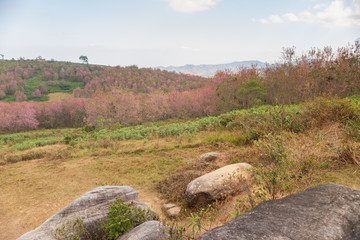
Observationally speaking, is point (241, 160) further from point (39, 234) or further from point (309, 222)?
point (39, 234)

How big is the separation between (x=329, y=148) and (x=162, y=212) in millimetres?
4176

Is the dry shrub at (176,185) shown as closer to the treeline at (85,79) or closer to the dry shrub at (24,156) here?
the dry shrub at (24,156)

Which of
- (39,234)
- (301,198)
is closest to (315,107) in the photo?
(301,198)

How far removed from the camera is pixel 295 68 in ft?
59.1

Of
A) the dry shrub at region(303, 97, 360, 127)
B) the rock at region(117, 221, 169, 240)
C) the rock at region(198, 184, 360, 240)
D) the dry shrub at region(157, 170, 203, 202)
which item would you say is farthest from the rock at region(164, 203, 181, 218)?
the dry shrub at region(303, 97, 360, 127)

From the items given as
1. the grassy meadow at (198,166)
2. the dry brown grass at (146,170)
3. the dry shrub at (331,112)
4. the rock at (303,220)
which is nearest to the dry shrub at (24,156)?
the grassy meadow at (198,166)

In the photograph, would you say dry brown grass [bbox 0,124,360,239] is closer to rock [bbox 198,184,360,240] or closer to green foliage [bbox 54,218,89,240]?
rock [bbox 198,184,360,240]

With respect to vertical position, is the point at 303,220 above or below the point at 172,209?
above

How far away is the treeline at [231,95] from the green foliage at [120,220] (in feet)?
28.5

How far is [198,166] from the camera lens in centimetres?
679

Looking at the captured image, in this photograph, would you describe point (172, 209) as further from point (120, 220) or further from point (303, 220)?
point (303, 220)

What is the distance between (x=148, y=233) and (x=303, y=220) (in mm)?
1879

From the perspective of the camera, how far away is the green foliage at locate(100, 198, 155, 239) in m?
3.18

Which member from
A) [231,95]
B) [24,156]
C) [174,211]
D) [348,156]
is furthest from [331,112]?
[231,95]
